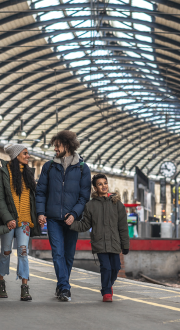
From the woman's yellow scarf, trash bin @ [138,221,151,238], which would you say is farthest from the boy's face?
trash bin @ [138,221,151,238]

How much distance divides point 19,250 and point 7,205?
48cm

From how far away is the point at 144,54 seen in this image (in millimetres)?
28375

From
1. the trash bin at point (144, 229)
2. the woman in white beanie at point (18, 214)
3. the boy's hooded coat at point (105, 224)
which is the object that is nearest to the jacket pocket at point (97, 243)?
the boy's hooded coat at point (105, 224)

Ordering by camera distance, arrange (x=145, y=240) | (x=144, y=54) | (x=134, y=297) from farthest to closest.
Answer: (x=144, y=54)
(x=145, y=240)
(x=134, y=297)

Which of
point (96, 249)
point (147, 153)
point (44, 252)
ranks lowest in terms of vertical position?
point (44, 252)

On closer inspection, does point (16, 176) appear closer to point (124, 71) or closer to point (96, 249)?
point (96, 249)

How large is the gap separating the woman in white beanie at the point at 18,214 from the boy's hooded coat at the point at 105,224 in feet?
1.69

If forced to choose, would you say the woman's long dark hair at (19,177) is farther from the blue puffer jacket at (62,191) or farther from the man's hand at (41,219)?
the man's hand at (41,219)

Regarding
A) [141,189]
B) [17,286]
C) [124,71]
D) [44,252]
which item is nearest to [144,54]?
[124,71]

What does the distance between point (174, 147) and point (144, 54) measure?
3720 cm

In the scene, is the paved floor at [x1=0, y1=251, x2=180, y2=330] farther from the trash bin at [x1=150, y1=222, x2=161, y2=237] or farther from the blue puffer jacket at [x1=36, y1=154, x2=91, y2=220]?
the trash bin at [x1=150, y1=222, x2=161, y2=237]

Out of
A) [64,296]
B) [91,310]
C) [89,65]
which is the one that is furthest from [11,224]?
[89,65]

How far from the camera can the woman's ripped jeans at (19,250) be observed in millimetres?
5117

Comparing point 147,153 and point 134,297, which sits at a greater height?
point 147,153
